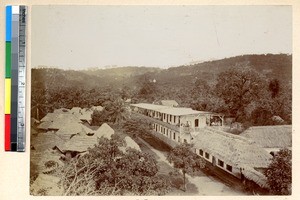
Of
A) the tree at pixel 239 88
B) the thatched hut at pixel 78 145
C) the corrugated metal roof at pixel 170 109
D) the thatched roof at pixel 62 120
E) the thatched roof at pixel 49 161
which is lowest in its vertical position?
the thatched roof at pixel 49 161

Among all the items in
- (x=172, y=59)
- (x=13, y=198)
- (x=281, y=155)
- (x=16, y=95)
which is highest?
(x=172, y=59)

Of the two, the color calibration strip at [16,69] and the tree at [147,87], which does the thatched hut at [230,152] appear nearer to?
the tree at [147,87]

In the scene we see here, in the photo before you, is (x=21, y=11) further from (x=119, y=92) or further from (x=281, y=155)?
(x=281, y=155)

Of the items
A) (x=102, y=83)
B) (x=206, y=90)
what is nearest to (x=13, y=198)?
(x=102, y=83)

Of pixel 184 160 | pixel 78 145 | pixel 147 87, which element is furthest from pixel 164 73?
pixel 78 145

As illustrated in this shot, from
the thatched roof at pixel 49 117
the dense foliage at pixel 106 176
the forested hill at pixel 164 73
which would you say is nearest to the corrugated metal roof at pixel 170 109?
the forested hill at pixel 164 73

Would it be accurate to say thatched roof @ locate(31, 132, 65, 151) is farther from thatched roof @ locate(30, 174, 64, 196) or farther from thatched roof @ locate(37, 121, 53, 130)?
thatched roof @ locate(30, 174, 64, 196)

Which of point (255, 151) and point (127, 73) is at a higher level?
point (127, 73)
